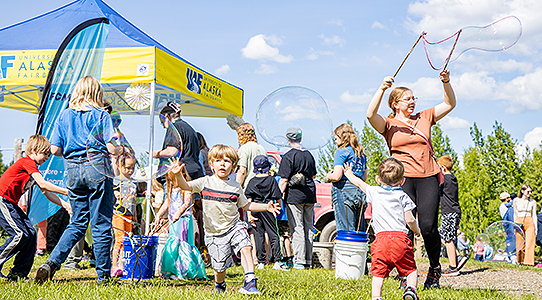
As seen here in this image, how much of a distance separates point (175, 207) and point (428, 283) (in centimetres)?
267

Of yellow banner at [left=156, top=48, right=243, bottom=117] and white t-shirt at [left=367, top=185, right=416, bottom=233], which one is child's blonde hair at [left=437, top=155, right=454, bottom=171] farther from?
yellow banner at [left=156, top=48, right=243, bottom=117]

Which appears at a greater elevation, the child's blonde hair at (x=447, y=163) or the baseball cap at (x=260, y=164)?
the child's blonde hair at (x=447, y=163)

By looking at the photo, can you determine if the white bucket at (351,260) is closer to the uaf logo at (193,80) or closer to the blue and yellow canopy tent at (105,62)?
the blue and yellow canopy tent at (105,62)

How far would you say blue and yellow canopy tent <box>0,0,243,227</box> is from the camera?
6.68 metres

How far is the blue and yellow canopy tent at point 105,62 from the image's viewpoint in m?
6.72

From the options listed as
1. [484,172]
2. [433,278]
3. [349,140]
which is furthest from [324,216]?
[484,172]

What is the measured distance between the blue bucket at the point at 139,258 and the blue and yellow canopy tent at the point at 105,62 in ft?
7.68

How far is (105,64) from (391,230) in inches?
211

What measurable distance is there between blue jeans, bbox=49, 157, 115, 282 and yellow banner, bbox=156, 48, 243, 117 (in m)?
2.89

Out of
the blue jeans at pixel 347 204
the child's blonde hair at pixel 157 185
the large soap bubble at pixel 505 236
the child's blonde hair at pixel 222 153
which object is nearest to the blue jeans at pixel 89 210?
the child's blonde hair at pixel 222 153

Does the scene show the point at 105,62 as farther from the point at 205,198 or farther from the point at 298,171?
the point at 205,198

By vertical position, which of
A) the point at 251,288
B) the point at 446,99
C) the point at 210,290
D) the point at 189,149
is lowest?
the point at 210,290

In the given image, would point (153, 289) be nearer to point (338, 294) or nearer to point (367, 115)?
point (338, 294)

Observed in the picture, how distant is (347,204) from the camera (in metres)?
5.75
